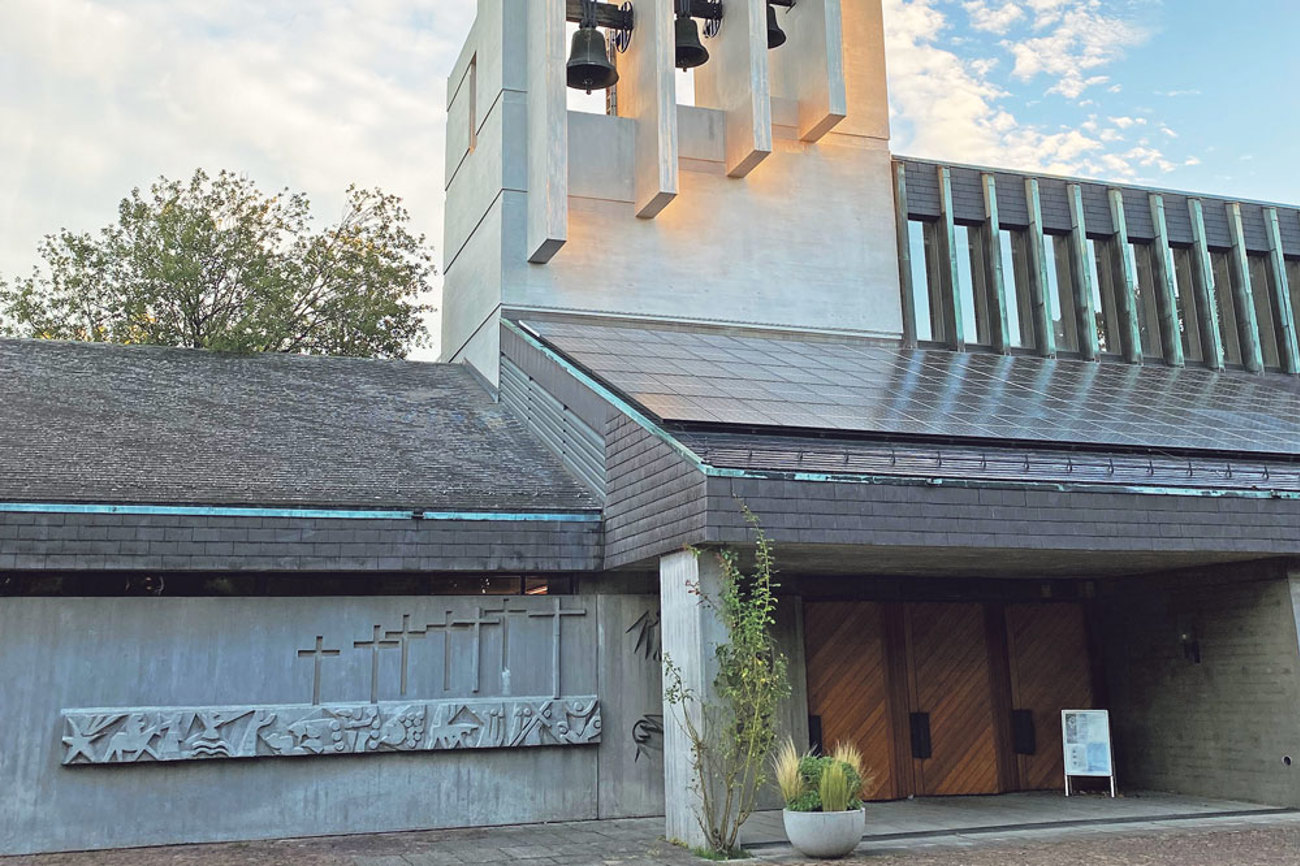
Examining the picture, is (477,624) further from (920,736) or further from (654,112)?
(654,112)

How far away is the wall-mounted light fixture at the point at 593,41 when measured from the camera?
17.3 m

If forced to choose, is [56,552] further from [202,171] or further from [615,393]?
[202,171]

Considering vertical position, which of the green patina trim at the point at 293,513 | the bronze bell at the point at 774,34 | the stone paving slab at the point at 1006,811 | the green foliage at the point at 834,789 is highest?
the bronze bell at the point at 774,34

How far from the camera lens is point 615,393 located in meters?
12.2

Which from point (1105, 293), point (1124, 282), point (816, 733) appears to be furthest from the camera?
point (1105, 293)

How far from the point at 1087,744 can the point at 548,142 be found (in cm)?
1054

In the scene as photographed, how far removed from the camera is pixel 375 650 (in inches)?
459

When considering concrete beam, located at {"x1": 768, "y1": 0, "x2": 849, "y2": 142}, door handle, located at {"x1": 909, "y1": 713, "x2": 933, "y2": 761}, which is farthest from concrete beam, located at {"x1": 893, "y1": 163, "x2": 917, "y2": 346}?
door handle, located at {"x1": 909, "y1": 713, "x2": 933, "y2": 761}

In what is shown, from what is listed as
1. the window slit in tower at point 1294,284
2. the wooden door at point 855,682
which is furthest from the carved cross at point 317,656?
the window slit in tower at point 1294,284

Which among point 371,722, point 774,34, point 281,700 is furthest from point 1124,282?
point 281,700

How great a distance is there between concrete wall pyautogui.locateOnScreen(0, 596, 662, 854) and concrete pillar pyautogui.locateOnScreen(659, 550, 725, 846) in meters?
1.90

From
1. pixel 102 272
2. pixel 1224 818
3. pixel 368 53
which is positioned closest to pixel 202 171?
pixel 102 272

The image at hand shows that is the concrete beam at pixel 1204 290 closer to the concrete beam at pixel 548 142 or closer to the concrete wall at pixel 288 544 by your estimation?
the concrete beam at pixel 548 142

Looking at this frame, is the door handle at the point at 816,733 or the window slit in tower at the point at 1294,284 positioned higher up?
the window slit in tower at the point at 1294,284
